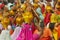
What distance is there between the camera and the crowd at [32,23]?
151 inches

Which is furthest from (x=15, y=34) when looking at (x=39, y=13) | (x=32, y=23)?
(x=39, y=13)

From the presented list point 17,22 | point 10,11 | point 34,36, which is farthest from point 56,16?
point 10,11

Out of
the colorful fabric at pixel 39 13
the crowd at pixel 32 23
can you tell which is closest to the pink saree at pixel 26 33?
the crowd at pixel 32 23

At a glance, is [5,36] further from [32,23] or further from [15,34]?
[32,23]

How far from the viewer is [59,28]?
3768 millimetres

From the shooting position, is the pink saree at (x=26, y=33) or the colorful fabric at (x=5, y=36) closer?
the pink saree at (x=26, y=33)

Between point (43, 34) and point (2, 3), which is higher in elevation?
point (43, 34)

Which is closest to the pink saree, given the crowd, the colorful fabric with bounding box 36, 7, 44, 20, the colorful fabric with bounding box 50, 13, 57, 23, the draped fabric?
the crowd

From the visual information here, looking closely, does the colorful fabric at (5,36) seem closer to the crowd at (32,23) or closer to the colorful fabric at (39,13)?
the crowd at (32,23)

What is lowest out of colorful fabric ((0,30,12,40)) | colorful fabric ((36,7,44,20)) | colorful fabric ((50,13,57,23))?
colorful fabric ((0,30,12,40))

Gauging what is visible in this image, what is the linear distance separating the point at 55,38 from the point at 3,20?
213 cm

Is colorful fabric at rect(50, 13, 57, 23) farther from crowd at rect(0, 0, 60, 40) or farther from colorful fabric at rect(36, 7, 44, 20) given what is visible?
colorful fabric at rect(36, 7, 44, 20)

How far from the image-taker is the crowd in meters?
3.83

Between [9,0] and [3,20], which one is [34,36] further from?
[9,0]
